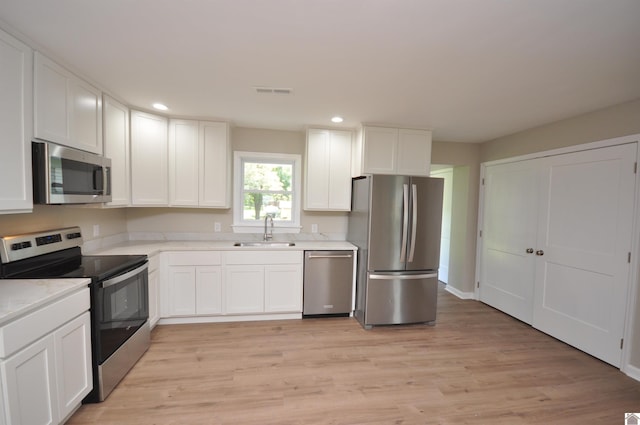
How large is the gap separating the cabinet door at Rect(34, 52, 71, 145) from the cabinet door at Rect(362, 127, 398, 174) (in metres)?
2.85

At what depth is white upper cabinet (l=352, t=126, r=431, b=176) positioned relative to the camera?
3426mm

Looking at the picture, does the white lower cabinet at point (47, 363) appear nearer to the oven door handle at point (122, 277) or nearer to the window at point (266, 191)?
the oven door handle at point (122, 277)

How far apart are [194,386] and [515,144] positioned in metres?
4.59

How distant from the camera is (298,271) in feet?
11.0

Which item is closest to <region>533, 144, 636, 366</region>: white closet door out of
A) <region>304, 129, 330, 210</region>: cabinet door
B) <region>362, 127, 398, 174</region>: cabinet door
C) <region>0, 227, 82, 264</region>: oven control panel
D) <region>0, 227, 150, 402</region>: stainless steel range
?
<region>362, 127, 398, 174</region>: cabinet door

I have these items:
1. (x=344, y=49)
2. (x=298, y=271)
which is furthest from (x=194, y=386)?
(x=344, y=49)

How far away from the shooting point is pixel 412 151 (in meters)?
3.52

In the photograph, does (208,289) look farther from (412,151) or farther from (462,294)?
(462,294)

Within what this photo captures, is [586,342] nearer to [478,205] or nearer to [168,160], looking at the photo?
[478,205]

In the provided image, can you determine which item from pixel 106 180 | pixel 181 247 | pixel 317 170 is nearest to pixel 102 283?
pixel 106 180

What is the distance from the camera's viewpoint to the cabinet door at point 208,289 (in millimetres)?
3168

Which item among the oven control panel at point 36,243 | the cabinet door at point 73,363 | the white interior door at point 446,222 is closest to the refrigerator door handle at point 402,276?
the white interior door at point 446,222

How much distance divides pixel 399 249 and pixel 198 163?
2.70 meters

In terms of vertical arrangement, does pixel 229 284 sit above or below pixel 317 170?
below
